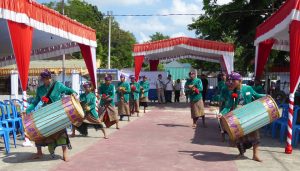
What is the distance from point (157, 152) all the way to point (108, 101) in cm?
319

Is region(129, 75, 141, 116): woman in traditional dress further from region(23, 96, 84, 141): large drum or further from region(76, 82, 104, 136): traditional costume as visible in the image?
region(23, 96, 84, 141): large drum

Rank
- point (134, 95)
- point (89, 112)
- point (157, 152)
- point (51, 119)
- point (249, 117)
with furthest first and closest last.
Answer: point (134, 95) < point (89, 112) < point (157, 152) < point (249, 117) < point (51, 119)

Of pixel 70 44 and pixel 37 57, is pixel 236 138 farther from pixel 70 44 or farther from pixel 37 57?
pixel 37 57

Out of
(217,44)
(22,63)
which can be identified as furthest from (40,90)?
(217,44)

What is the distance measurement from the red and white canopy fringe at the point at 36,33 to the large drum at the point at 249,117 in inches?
164

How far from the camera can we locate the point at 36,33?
1122 centimetres

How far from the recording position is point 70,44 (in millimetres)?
14430

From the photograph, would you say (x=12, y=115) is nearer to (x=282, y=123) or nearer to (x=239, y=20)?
(x=282, y=123)

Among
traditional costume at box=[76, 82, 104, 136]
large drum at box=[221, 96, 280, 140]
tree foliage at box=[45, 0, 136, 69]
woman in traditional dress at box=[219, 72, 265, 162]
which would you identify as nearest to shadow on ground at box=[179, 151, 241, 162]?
woman in traditional dress at box=[219, 72, 265, 162]

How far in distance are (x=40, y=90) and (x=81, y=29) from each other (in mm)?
5113

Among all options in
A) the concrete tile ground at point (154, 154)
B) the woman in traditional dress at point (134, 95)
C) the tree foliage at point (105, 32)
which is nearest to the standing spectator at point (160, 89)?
the woman in traditional dress at point (134, 95)

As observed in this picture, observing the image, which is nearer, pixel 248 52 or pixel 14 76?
pixel 14 76

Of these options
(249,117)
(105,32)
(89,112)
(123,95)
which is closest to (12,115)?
(89,112)

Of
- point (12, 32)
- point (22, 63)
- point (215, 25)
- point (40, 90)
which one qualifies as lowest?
point (40, 90)
